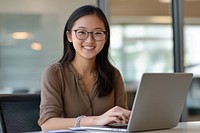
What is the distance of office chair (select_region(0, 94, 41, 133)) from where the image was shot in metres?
1.96

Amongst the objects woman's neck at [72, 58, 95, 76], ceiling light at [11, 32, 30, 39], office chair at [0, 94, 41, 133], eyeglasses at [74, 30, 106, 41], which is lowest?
office chair at [0, 94, 41, 133]

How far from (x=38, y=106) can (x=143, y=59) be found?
9.90ft

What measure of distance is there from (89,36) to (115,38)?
2781 millimetres

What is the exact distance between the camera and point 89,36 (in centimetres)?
198

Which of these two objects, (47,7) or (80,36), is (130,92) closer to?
(47,7)

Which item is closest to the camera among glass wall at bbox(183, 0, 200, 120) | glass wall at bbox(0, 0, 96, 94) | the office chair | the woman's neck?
the office chair

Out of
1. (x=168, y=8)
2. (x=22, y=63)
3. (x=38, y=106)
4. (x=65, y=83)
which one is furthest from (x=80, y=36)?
(x=168, y=8)

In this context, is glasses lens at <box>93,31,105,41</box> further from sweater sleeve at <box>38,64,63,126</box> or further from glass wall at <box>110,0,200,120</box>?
glass wall at <box>110,0,200,120</box>

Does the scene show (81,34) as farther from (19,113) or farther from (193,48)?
(193,48)

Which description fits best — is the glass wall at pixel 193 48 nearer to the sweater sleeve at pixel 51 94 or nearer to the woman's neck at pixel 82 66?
the woman's neck at pixel 82 66

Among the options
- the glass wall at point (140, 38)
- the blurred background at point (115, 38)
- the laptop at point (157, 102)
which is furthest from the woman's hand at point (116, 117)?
the glass wall at point (140, 38)

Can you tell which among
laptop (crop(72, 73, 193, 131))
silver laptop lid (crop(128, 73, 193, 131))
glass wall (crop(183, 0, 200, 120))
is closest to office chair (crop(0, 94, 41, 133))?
laptop (crop(72, 73, 193, 131))

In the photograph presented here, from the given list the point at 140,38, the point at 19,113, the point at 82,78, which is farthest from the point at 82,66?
the point at 140,38

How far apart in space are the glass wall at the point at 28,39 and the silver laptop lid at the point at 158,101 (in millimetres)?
2722
